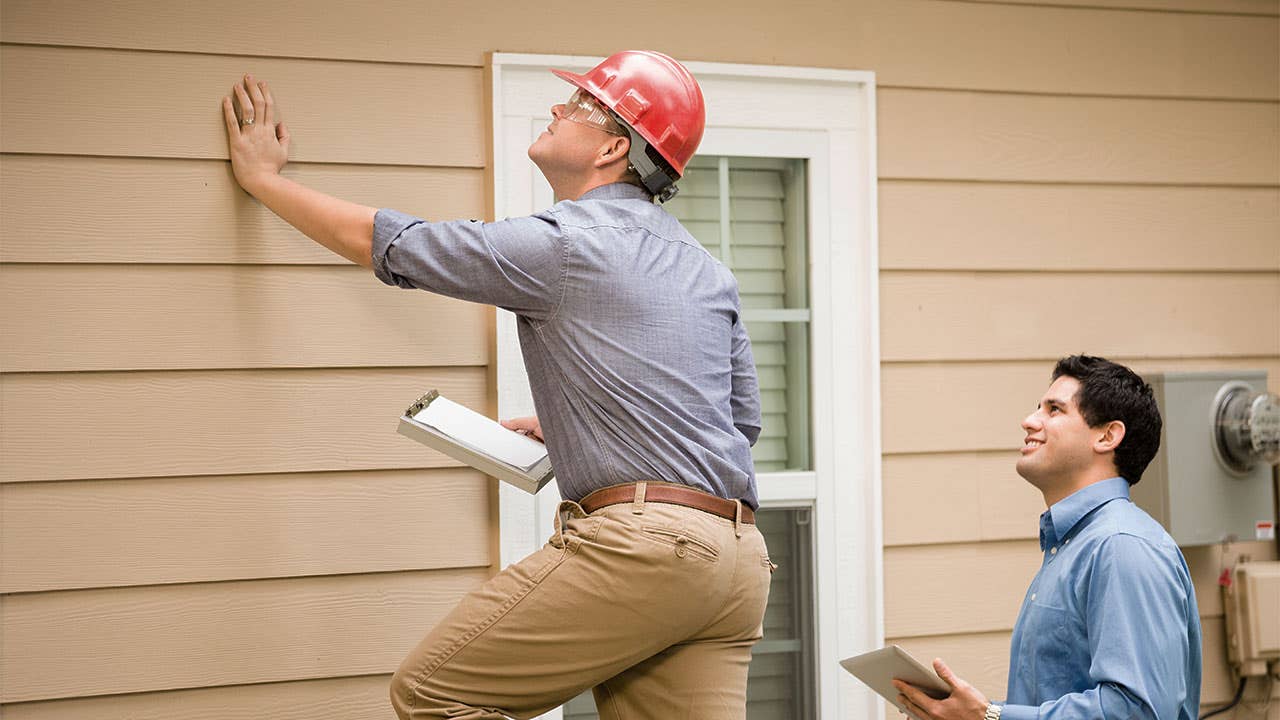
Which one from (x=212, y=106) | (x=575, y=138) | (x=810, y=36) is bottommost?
(x=575, y=138)

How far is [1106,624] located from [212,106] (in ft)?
6.22

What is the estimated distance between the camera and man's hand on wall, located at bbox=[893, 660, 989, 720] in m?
1.69

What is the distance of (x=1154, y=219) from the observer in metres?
2.81

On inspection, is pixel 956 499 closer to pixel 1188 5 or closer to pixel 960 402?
pixel 960 402

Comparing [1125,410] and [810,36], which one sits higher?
[810,36]

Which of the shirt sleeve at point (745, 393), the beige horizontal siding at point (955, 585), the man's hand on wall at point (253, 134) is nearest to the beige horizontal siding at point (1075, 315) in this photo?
the beige horizontal siding at point (955, 585)

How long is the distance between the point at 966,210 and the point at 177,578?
1.92 m

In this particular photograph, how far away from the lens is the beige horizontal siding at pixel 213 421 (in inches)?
87.5

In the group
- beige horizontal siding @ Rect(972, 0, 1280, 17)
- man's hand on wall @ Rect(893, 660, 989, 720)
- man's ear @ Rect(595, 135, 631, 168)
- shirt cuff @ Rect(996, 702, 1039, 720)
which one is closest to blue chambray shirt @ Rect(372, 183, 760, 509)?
man's ear @ Rect(595, 135, 631, 168)

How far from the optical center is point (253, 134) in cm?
228

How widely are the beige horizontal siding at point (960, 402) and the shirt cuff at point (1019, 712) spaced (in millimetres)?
1027

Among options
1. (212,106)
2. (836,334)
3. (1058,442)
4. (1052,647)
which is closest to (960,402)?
(836,334)

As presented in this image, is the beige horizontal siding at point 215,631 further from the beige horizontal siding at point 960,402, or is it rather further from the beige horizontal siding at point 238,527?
the beige horizontal siding at point 960,402

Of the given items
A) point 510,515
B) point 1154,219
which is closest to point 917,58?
point 1154,219
